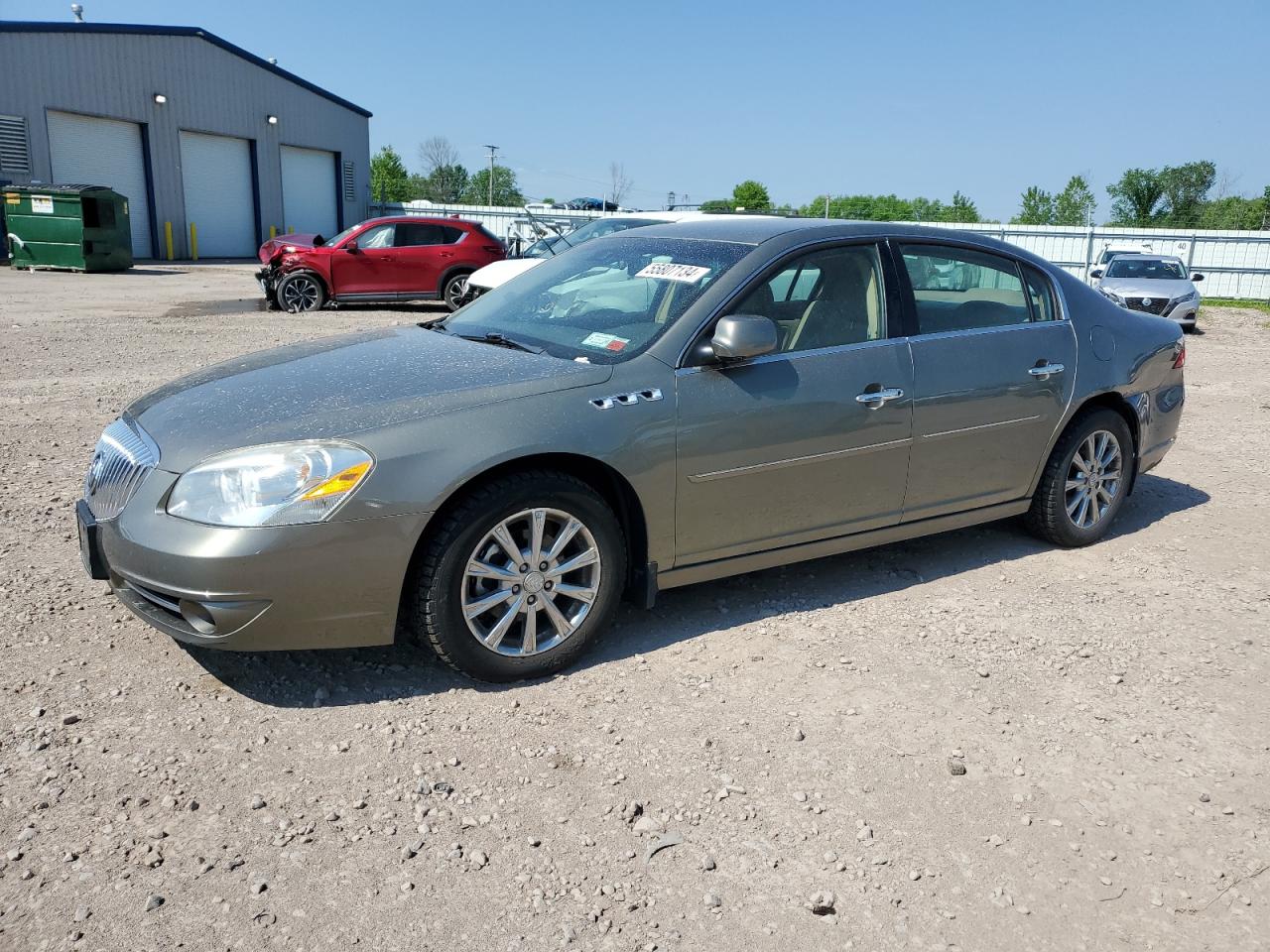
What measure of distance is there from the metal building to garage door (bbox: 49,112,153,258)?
0.04m

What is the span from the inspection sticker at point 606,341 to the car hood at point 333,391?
0.19 m

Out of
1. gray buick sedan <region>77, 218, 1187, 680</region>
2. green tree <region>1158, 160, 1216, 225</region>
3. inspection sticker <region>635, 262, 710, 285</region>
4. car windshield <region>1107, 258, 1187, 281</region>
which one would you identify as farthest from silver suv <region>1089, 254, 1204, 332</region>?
green tree <region>1158, 160, 1216, 225</region>

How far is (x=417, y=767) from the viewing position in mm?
3059

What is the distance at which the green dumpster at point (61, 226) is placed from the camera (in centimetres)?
2475

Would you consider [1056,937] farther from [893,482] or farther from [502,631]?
[893,482]

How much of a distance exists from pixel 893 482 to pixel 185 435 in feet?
9.17

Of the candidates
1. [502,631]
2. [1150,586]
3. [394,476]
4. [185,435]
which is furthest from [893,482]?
[185,435]

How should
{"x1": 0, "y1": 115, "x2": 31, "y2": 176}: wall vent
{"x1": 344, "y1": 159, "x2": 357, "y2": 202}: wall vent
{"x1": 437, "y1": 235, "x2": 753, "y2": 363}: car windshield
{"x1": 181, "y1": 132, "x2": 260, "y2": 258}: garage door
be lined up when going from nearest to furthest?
{"x1": 437, "y1": 235, "x2": 753, "y2": 363}: car windshield < {"x1": 0, "y1": 115, "x2": 31, "y2": 176}: wall vent < {"x1": 181, "y1": 132, "x2": 260, "y2": 258}: garage door < {"x1": 344, "y1": 159, "x2": 357, "y2": 202}: wall vent

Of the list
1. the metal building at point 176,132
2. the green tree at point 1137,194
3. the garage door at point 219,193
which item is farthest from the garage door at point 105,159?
the green tree at point 1137,194

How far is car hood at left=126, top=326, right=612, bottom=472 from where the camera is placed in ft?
10.9

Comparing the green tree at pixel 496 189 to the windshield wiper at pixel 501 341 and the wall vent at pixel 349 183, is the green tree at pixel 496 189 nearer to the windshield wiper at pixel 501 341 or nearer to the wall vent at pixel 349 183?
the wall vent at pixel 349 183

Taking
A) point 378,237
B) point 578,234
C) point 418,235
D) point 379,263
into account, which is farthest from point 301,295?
point 578,234

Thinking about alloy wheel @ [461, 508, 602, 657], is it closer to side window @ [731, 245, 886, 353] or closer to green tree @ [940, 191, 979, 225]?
side window @ [731, 245, 886, 353]

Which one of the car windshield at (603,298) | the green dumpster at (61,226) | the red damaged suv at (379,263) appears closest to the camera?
the car windshield at (603,298)
